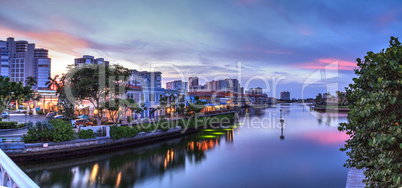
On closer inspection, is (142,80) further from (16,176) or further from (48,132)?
(16,176)

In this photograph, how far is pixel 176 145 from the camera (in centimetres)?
2667

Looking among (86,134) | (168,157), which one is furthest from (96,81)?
(168,157)

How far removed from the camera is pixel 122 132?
23422mm

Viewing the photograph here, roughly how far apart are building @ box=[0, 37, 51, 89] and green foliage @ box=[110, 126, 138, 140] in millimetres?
83823

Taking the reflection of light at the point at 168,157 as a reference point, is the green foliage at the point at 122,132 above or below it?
above

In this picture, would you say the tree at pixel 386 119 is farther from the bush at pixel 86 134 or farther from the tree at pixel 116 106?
the tree at pixel 116 106

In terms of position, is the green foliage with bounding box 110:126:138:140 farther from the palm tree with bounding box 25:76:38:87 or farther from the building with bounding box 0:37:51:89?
the building with bounding box 0:37:51:89

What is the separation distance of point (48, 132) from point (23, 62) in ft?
315

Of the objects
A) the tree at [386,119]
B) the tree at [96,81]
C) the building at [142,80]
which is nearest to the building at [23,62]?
the building at [142,80]

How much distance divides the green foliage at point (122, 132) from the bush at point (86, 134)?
6.23 feet

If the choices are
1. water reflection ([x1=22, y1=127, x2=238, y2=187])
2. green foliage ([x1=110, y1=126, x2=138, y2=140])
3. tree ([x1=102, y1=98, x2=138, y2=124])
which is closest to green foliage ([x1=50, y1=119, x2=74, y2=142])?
water reflection ([x1=22, y1=127, x2=238, y2=187])

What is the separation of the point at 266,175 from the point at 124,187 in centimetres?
958

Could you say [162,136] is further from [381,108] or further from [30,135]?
[381,108]

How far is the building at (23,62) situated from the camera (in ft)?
299
